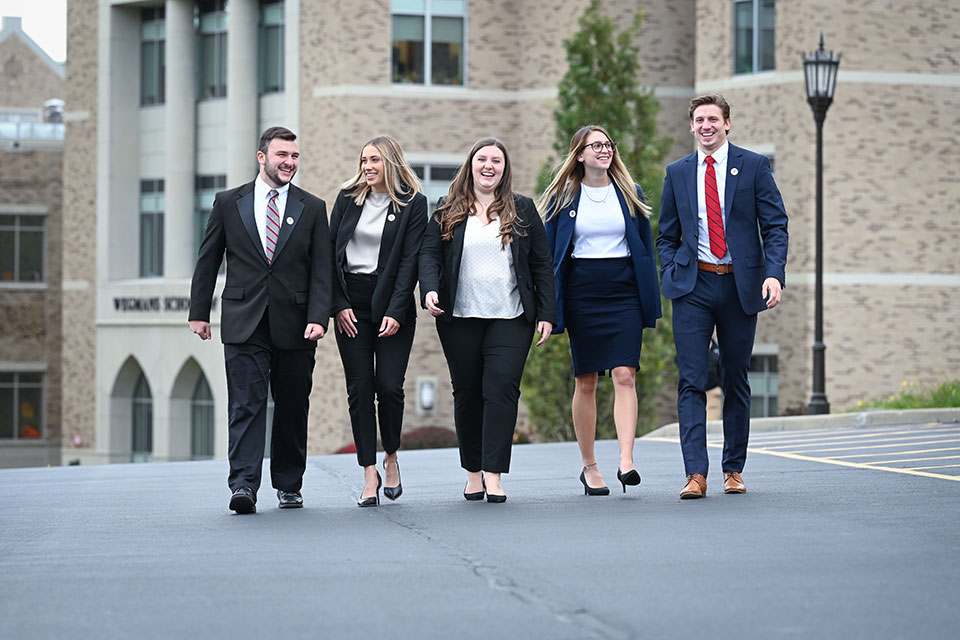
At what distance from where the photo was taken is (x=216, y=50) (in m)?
36.4

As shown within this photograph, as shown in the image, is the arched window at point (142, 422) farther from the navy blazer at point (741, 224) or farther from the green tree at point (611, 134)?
the navy blazer at point (741, 224)

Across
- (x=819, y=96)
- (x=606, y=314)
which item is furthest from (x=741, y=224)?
(x=819, y=96)

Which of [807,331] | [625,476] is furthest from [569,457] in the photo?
[807,331]

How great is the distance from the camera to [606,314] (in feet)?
31.3

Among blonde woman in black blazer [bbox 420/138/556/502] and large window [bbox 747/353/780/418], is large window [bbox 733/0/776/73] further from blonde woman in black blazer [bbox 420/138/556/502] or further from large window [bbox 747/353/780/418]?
blonde woman in black blazer [bbox 420/138/556/502]

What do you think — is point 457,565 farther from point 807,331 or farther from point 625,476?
point 807,331

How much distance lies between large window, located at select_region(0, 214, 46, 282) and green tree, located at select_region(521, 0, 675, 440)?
23.4 meters

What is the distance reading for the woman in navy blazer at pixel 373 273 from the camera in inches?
374

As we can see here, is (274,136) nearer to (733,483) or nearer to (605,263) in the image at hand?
(605,263)

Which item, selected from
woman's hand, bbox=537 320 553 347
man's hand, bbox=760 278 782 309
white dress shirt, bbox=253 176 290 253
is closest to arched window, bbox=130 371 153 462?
white dress shirt, bbox=253 176 290 253

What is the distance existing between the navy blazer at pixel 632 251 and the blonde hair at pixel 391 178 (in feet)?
2.98

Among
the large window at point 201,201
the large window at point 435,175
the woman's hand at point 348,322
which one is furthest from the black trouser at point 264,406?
the large window at point 201,201

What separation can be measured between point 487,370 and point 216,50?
28.5 metres

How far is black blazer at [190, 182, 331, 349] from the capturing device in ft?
30.7
